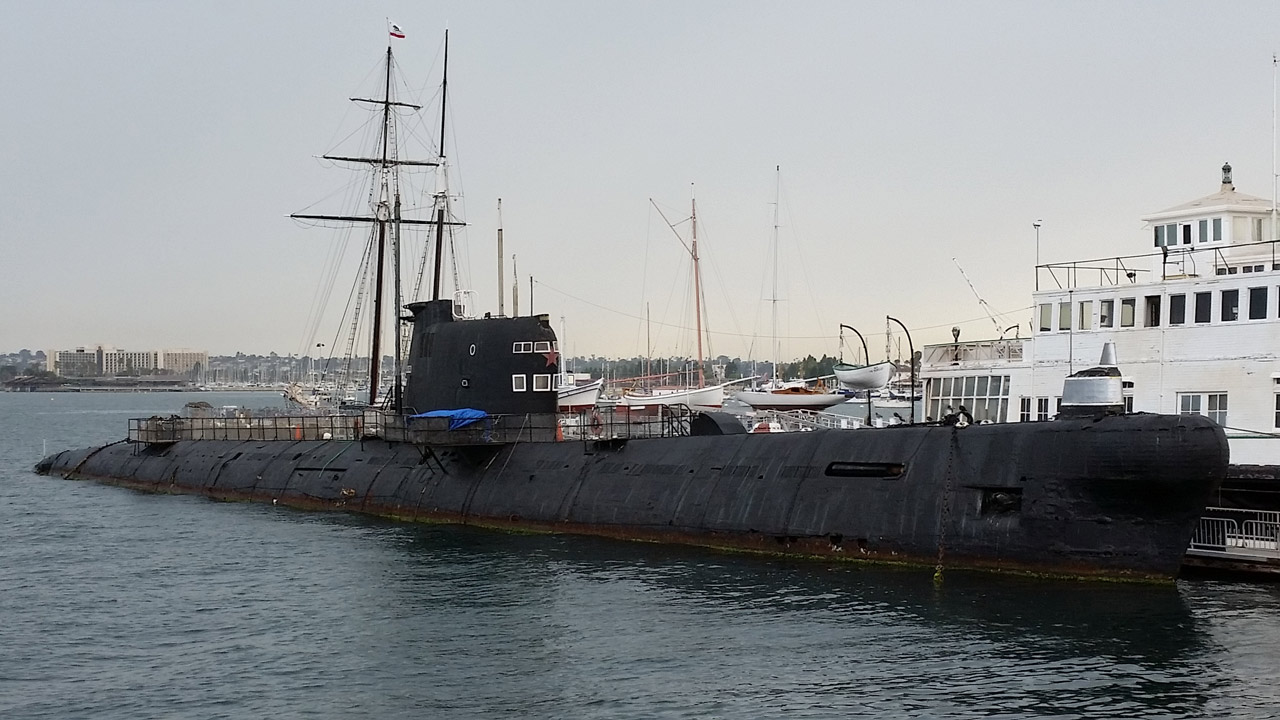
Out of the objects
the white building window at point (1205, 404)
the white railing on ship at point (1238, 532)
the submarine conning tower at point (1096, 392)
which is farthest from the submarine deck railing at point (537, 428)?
the white railing on ship at point (1238, 532)

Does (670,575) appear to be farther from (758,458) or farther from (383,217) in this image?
(383,217)

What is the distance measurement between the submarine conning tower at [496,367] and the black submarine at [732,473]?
62 millimetres

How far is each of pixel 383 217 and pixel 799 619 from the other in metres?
41.8

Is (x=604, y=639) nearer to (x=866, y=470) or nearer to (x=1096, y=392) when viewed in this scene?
(x=866, y=470)

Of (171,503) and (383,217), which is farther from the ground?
(383,217)

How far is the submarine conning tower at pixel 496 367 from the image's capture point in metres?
39.4

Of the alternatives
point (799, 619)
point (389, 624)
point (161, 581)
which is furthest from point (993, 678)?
point (161, 581)

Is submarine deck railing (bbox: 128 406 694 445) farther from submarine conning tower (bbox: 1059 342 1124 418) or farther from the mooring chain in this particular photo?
submarine conning tower (bbox: 1059 342 1124 418)

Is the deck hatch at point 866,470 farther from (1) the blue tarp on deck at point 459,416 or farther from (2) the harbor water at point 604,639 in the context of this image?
(1) the blue tarp on deck at point 459,416

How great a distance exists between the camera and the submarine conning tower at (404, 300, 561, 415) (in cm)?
3941

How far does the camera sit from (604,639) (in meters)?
23.6

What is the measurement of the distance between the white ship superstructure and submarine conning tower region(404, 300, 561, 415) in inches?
467

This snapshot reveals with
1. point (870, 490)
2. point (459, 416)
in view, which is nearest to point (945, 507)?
point (870, 490)

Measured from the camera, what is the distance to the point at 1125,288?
33062mm
